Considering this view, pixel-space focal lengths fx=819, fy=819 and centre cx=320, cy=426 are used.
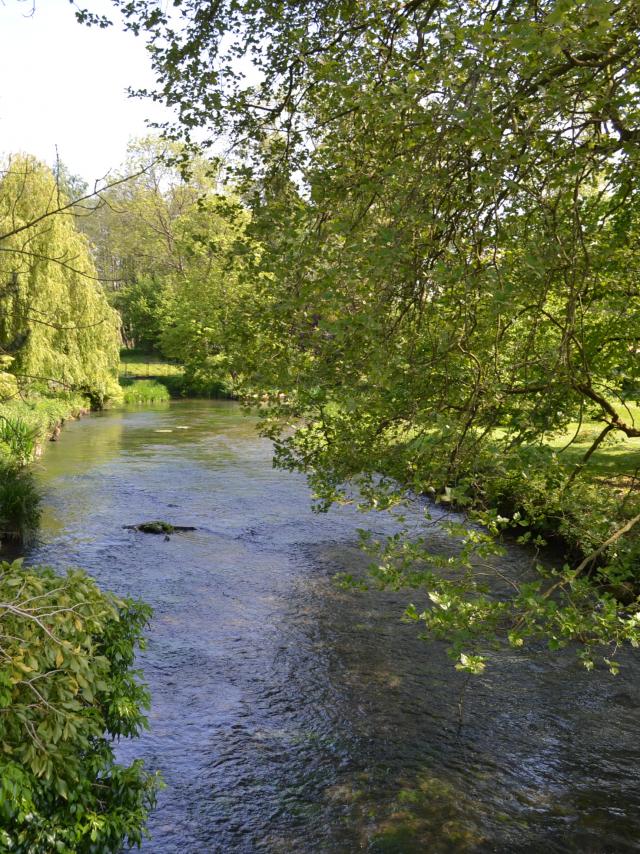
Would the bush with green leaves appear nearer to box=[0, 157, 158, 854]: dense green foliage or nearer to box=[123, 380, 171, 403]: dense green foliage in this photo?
box=[0, 157, 158, 854]: dense green foliage

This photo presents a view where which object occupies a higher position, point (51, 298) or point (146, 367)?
point (51, 298)

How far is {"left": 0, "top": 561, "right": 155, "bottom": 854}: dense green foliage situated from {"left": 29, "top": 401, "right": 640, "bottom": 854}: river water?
1240 millimetres

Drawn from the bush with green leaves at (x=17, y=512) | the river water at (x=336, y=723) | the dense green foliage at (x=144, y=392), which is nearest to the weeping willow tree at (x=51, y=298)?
the dense green foliage at (x=144, y=392)

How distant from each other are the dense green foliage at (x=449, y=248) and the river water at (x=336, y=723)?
134cm

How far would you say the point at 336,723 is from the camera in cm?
801

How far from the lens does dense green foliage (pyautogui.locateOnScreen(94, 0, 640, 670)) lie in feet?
16.3

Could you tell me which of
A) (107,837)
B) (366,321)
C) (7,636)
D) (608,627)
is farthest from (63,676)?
(608,627)

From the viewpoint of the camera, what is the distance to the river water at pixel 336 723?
6324mm

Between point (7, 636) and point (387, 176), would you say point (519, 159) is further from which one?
point (7, 636)

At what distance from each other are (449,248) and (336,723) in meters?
4.66

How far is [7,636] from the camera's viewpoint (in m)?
4.46

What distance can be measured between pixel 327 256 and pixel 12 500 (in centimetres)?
982

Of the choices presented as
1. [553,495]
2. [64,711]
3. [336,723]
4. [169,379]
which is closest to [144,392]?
[169,379]

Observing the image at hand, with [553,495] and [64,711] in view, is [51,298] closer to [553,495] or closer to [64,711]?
[553,495]
